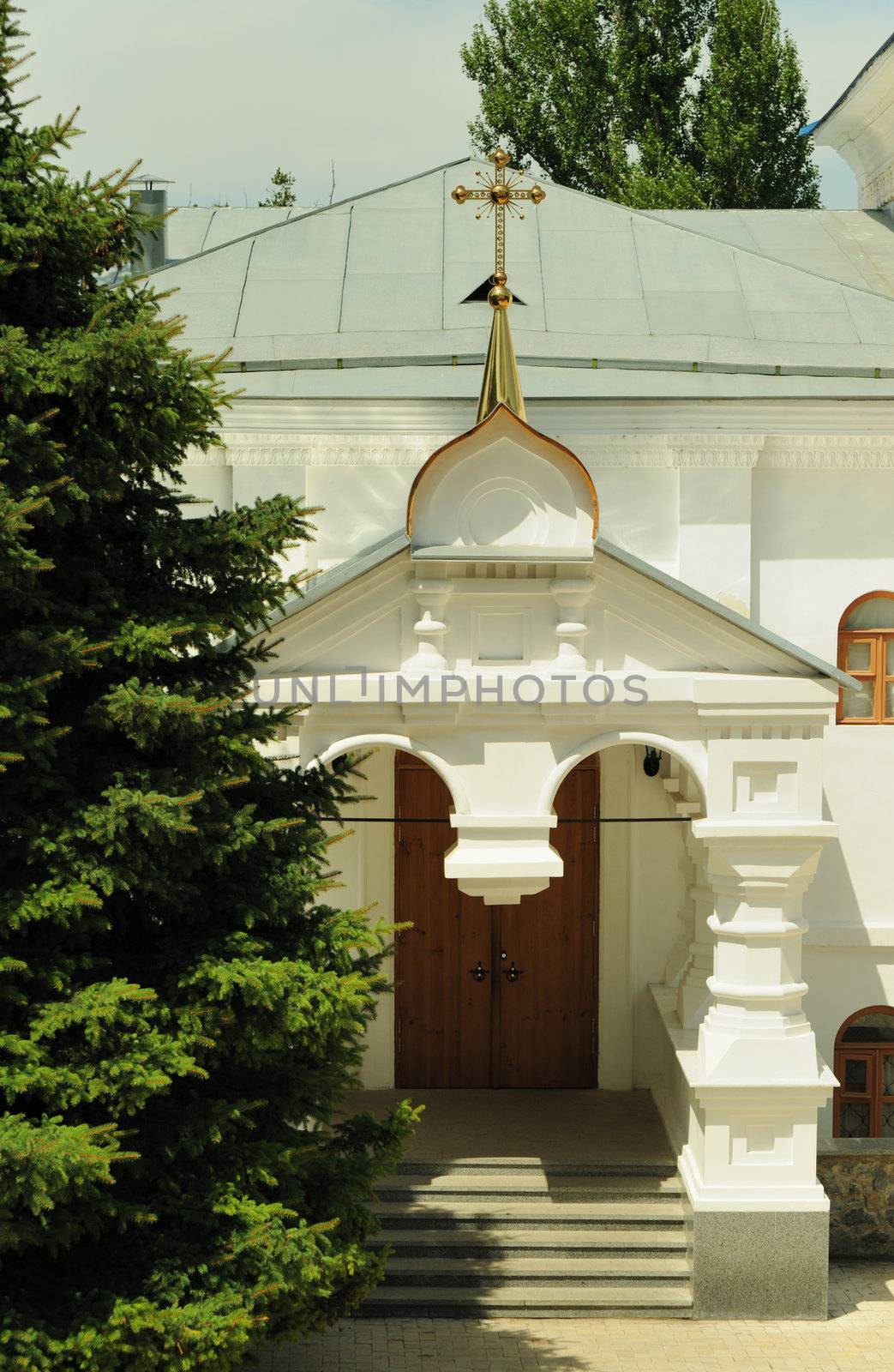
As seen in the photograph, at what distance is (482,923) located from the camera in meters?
14.2

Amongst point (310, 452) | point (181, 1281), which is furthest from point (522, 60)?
point (181, 1281)

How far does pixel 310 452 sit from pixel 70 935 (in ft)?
20.6

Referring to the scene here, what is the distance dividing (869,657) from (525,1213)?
4949mm

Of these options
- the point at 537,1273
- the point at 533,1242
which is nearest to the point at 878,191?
the point at 533,1242

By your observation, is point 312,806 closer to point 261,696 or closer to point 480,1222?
point 261,696

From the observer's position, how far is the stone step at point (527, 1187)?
11.9m

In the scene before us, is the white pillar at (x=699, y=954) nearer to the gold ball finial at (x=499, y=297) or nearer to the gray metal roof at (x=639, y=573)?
the gray metal roof at (x=639, y=573)

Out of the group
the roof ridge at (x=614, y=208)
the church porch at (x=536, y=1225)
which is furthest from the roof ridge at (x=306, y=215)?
the church porch at (x=536, y=1225)

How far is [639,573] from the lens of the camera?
10.5m

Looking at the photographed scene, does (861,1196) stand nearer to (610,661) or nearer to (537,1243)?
(537,1243)

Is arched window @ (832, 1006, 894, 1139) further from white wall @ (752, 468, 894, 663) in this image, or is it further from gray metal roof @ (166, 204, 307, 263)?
gray metal roof @ (166, 204, 307, 263)

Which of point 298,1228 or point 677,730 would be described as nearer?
point 298,1228

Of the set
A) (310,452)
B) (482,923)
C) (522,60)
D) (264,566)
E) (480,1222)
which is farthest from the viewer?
(522,60)

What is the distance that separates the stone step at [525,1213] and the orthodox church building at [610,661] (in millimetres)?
→ 50
